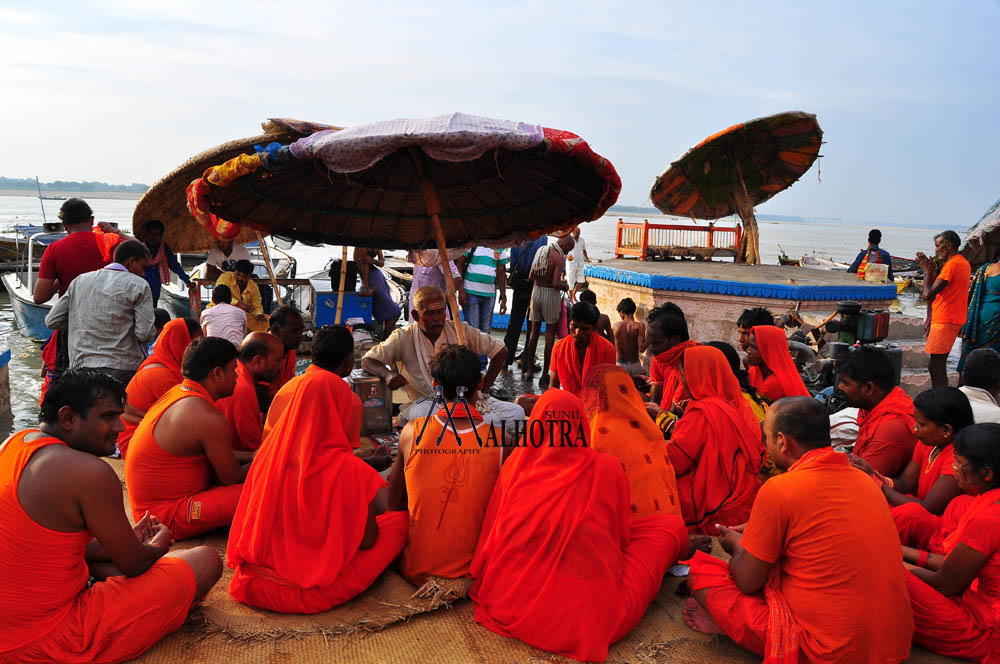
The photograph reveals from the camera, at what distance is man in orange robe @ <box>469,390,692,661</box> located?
271 cm

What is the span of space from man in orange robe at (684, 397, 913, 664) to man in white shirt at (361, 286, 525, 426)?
2418 mm

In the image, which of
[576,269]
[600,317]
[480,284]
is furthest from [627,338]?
[576,269]

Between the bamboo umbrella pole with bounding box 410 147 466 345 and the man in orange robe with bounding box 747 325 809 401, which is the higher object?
the bamboo umbrella pole with bounding box 410 147 466 345

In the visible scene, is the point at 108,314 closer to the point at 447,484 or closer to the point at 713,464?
the point at 447,484

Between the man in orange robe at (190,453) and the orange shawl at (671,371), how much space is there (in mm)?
2697

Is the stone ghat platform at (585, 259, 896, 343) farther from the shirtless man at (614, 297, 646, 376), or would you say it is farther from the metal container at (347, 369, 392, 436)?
the metal container at (347, 369, 392, 436)

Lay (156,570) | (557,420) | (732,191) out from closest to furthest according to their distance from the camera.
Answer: (156,570)
(557,420)
(732,191)

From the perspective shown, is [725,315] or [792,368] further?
[725,315]

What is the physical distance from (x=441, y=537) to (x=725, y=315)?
7.58m

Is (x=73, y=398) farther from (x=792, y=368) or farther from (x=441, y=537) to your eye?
(x=792, y=368)

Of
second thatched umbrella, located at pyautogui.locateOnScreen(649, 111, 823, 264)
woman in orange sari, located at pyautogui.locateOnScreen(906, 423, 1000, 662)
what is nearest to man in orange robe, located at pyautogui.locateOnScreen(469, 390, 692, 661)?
woman in orange sari, located at pyautogui.locateOnScreen(906, 423, 1000, 662)

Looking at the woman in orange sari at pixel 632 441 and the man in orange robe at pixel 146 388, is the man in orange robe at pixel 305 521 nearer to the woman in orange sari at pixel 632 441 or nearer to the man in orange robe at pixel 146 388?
the woman in orange sari at pixel 632 441

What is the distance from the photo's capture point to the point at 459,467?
10.3 feet

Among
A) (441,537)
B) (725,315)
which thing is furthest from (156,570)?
(725,315)
